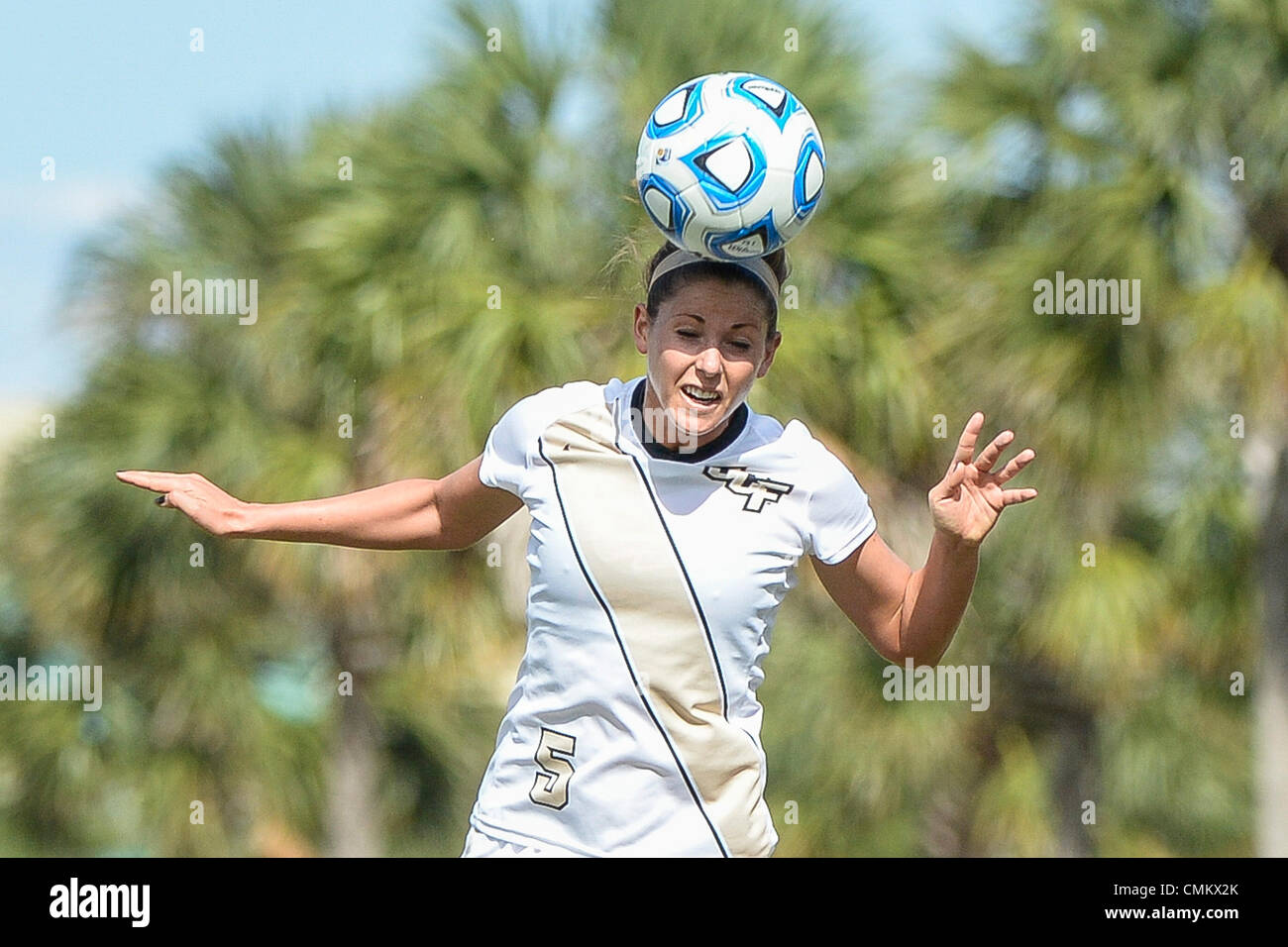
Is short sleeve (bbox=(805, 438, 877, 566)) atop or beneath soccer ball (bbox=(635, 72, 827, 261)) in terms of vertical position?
beneath

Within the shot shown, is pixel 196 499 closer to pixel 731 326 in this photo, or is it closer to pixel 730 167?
pixel 731 326

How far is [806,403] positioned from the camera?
1110 centimetres

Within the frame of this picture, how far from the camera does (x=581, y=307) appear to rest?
11.2 metres

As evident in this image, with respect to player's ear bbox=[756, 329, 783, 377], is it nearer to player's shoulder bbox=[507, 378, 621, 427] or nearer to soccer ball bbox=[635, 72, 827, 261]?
soccer ball bbox=[635, 72, 827, 261]

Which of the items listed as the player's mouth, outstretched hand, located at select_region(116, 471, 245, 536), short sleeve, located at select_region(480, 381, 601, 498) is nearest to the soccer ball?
the player's mouth

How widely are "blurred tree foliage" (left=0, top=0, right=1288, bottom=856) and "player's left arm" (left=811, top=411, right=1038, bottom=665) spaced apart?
259 inches

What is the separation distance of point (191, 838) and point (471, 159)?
516cm

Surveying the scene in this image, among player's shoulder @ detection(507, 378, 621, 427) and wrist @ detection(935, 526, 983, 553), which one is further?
player's shoulder @ detection(507, 378, 621, 427)

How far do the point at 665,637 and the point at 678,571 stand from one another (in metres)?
0.14
